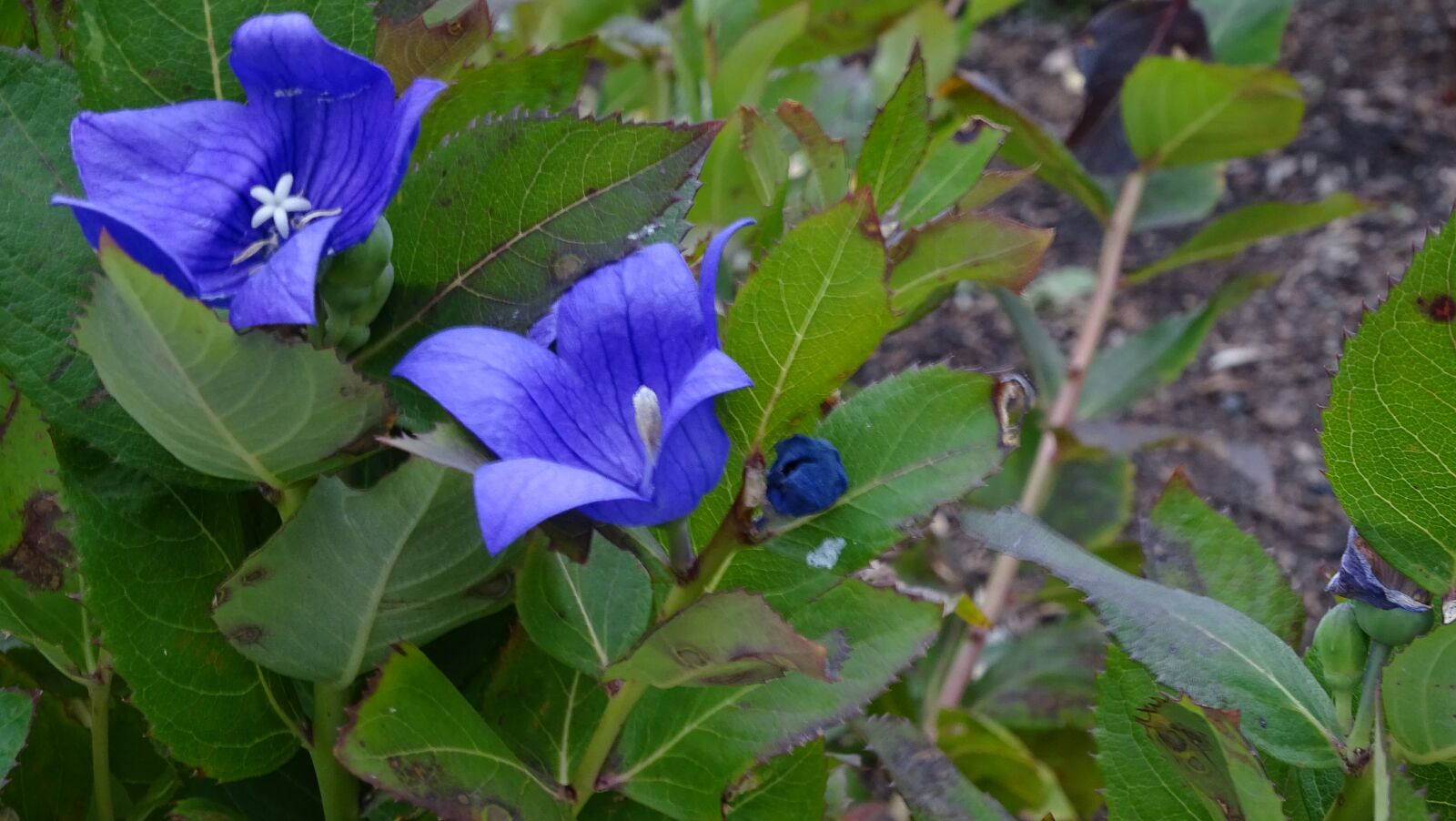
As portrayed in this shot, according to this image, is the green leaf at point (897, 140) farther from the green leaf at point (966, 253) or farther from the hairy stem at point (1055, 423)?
the hairy stem at point (1055, 423)

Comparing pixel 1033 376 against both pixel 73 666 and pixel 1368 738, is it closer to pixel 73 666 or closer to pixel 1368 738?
pixel 1368 738

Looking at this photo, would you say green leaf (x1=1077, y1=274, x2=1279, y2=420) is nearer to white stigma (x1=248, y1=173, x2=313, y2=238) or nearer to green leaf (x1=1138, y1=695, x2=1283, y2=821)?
green leaf (x1=1138, y1=695, x2=1283, y2=821)

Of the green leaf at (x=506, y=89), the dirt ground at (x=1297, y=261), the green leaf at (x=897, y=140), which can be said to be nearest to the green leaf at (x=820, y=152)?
the green leaf at (x=897, y=140)

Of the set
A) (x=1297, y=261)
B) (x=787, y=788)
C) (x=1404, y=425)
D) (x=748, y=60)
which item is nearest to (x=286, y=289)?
(x=787, y=788)

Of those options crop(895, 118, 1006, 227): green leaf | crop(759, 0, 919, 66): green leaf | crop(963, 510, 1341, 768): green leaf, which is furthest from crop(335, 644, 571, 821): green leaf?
crop(759, 0, 919, 66): green leaf

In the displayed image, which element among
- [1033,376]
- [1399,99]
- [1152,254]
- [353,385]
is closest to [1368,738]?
[353,385]
